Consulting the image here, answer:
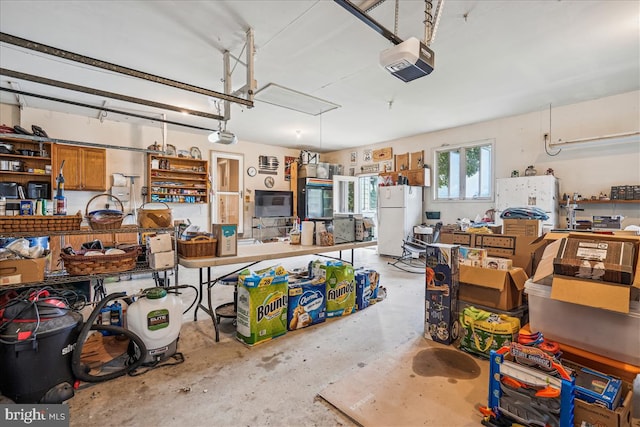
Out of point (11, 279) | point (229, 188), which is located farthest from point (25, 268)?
point (229, 188)

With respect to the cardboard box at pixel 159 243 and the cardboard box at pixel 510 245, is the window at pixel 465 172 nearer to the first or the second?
the cardboard box at pixel 510 245

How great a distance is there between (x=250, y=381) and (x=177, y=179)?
538 cm

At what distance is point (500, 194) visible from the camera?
5.13 m

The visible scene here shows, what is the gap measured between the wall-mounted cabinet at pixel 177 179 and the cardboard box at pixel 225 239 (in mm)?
4177

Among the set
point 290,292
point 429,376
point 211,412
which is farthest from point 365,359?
point 211,412

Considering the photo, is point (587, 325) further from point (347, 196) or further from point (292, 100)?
point (347, 196)

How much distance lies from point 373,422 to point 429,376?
64 cm

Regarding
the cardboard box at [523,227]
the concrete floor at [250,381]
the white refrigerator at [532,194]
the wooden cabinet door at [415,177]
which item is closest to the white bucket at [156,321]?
the concrete floor at [250,381]

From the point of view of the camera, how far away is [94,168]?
17.8ft

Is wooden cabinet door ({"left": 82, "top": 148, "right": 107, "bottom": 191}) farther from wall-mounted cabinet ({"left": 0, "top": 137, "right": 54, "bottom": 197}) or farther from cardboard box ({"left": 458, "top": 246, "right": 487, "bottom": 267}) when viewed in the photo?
cardboard box ({"left": 458, "top": 246, "right": 487, "bottom": 267})

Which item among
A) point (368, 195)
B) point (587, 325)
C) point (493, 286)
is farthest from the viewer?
point (368, 195)

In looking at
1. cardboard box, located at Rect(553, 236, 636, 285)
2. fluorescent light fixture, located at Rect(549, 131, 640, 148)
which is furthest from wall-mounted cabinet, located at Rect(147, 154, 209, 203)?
fluorescent light fixture, located at Rect(549, 131, 640, 148)

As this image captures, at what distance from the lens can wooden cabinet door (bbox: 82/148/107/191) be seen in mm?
5344

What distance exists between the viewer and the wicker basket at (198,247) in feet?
8.18
